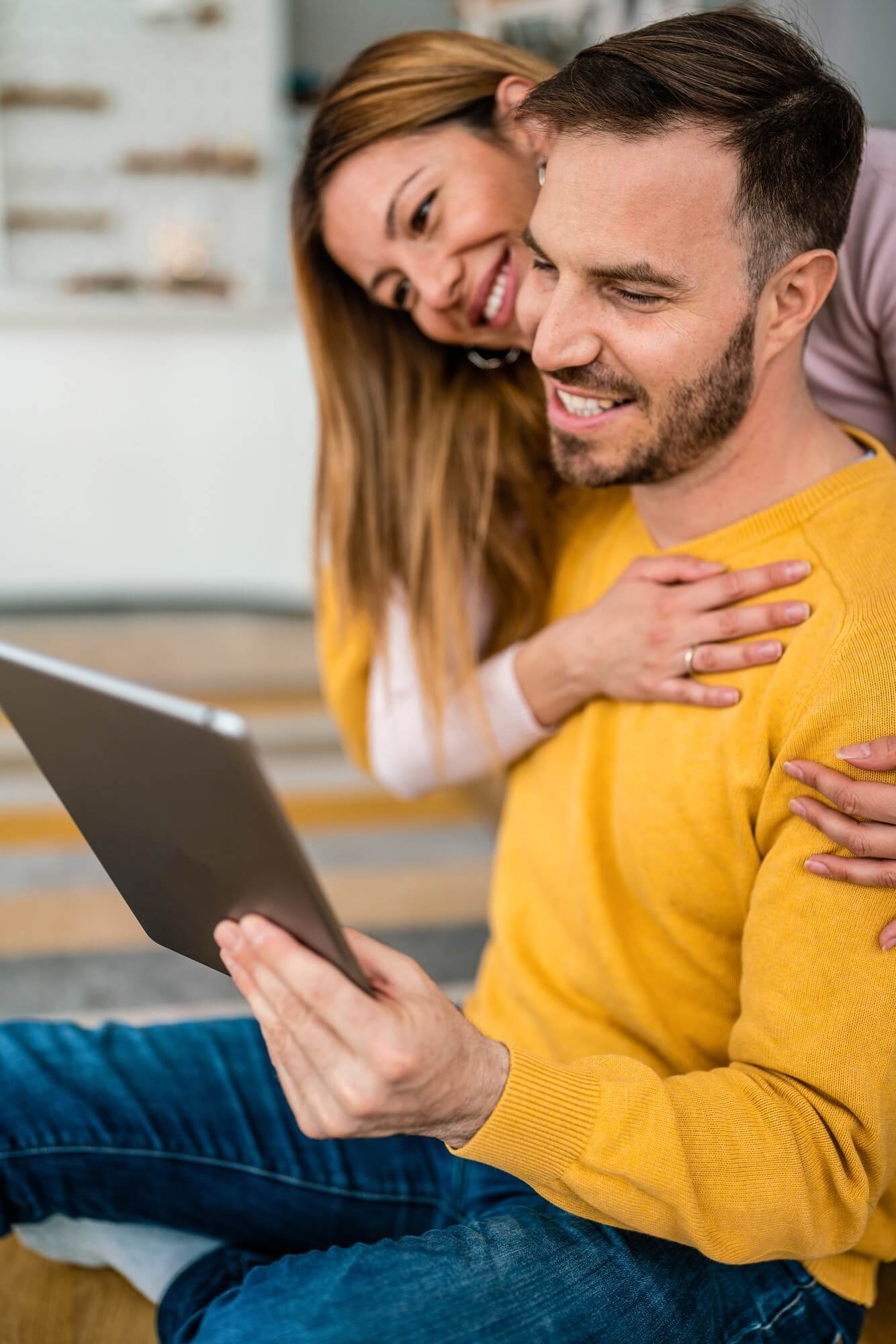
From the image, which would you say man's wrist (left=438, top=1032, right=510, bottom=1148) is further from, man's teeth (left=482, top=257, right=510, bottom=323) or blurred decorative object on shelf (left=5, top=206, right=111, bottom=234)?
blurred decorative object on shelf (left=5, top=206, right=111, bottom=234)

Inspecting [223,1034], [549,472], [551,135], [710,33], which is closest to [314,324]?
[549,472]

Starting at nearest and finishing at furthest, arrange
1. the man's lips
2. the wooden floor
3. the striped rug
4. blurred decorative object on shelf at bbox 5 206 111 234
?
the man's lips
the wooden floor
the striped rug
blurred decorative object on shelf at bbox 5 206 111 234

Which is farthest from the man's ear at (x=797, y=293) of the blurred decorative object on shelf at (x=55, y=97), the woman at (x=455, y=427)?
the blurred decorative object on shelf at (x=55, y=97)

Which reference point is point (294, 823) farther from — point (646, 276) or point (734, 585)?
point (646, 276)

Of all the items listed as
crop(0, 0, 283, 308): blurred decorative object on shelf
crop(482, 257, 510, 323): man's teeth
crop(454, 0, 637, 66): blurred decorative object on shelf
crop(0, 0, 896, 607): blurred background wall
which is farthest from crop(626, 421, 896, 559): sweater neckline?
crop(0, 0, 283, 308): blurred decorative object on shelf

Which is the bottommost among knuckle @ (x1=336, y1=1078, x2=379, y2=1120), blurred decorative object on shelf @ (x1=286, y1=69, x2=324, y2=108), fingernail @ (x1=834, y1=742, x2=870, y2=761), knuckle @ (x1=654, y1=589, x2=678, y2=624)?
knuckle @ (x1=336, y1=1078, x2=379, y2=1120)

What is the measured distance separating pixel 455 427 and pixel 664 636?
459 millimetres

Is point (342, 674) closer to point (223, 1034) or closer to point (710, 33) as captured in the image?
point (223, 1034)

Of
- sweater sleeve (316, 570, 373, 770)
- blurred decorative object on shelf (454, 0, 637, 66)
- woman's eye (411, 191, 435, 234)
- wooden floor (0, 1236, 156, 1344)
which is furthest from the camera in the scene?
blurred decorative object on shelf (454, 0, 637, 66)

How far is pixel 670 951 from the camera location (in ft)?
3.35

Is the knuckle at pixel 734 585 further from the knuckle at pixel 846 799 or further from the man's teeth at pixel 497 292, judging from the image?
the man's teeth at pixel 497 292

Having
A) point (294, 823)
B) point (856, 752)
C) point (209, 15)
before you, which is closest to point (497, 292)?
point (856, 752)

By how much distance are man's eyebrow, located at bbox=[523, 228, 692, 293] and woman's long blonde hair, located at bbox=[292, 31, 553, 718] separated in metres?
0.43

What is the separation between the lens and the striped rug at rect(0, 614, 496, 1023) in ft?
6.67
